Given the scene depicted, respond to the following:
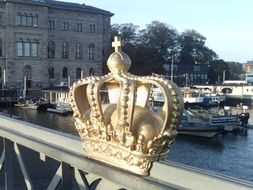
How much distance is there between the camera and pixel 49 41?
59.7 meters

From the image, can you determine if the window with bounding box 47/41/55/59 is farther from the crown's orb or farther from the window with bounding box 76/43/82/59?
the crown's orb

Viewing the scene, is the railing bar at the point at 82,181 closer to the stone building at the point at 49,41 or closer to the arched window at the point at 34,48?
the stone building at the point at 49,41

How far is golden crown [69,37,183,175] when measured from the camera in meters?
1.79

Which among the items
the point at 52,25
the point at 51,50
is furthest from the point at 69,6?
the point at 51,50

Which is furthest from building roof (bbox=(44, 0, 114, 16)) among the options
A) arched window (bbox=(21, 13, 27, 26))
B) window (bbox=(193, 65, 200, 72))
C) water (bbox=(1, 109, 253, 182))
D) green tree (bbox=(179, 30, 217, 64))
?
water (bbox=(1, 109, 253, 182))

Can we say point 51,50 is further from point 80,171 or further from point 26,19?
point 80,171

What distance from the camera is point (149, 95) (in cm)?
201

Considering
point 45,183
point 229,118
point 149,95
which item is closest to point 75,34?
point 229,118

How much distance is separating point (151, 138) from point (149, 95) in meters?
0.27

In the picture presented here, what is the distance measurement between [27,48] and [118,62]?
2243 inches

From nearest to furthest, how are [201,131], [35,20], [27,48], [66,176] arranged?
[66,176], [201,131], [35,20], [27,48]

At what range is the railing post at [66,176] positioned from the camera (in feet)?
7.73

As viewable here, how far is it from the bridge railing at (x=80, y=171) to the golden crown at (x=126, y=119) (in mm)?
51

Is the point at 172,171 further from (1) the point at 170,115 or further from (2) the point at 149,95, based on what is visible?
(2) the point at 149,95
